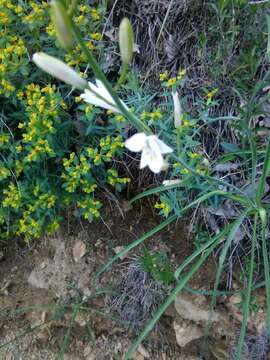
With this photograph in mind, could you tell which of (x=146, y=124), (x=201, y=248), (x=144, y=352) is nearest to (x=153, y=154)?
(x=201, y=248)

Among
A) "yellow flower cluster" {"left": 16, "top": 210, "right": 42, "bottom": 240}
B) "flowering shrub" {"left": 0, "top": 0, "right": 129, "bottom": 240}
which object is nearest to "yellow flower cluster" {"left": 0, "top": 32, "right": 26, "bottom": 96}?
"flowering shrub" {"left": 0, "top": 0, "right": 129, "bottom": 240}

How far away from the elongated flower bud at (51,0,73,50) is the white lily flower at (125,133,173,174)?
0.85 feet

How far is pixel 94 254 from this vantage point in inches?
86.9

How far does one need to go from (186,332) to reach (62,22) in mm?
1447

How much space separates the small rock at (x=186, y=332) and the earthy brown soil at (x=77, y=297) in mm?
47

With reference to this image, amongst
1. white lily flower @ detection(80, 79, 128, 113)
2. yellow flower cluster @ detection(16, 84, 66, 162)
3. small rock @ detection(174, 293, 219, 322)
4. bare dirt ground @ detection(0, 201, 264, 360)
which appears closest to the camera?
white lily flower @ detection(80, 79, 128, 113)

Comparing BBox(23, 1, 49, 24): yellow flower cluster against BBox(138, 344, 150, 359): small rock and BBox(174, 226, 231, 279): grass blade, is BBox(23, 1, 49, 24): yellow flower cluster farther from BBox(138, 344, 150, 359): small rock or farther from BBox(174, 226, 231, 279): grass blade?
BBox(138, 344, 150, 359): small rock

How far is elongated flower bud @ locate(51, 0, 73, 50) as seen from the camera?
36.9 inches

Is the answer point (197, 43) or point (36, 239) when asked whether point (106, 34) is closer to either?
point (197, 43)

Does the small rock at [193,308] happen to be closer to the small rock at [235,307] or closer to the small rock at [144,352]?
the small rock at [235,307]

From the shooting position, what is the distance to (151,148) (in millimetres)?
1140

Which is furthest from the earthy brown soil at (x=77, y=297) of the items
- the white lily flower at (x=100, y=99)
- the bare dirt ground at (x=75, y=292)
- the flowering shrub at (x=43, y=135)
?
the white lily flower at (x=100, y=99)

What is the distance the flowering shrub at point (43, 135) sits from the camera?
1.88 meters

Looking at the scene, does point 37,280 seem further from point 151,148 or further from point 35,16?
point 151,148
